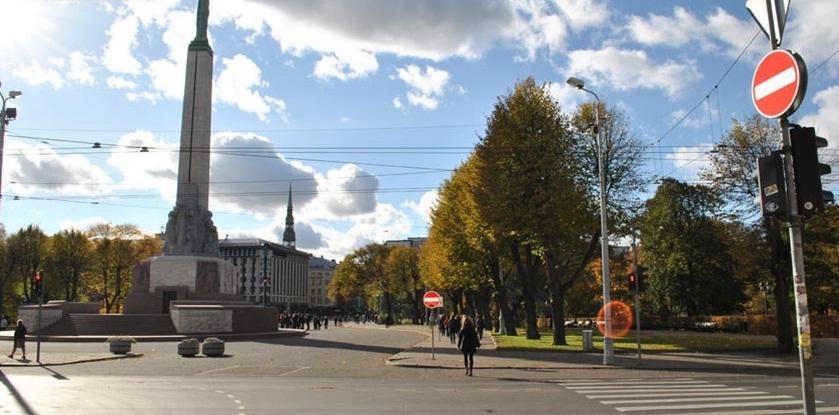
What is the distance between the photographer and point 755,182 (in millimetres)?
29516

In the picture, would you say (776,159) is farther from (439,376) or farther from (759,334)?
(759,334)

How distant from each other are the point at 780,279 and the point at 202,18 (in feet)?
158

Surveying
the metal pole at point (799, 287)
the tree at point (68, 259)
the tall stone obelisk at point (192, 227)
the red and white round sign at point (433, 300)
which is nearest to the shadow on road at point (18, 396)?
the metal pole at point (799, 287)

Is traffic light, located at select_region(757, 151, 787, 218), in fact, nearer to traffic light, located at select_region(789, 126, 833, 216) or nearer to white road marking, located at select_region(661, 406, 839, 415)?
traffic light, located at select_region(789, 126, 833, 216)

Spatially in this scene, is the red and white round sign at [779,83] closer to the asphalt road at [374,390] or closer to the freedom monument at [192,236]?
the asphalt road at [374,390]

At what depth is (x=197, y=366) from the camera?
23922 mm

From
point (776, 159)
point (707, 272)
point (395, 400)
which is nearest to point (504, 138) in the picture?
point (395, 400)

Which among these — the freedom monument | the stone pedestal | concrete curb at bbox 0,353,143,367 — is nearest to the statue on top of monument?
the freedom monument

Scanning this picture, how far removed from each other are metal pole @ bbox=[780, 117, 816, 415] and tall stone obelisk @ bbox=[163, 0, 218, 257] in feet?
167

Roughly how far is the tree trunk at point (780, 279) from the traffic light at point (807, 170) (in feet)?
78.5

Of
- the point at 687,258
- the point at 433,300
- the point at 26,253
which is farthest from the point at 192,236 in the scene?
the point at 687,258

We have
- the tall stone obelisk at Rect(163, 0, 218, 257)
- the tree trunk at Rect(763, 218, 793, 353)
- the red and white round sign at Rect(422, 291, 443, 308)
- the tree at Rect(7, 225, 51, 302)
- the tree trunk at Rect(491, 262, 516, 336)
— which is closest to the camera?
the red and white round sign at Rect(422, 291, 443, 308)

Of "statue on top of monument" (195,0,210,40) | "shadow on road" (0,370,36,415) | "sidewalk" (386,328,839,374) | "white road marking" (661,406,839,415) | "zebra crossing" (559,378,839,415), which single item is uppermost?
"statue on top of monument" (195,0,210,40)

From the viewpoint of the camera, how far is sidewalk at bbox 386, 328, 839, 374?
76.0 ft
